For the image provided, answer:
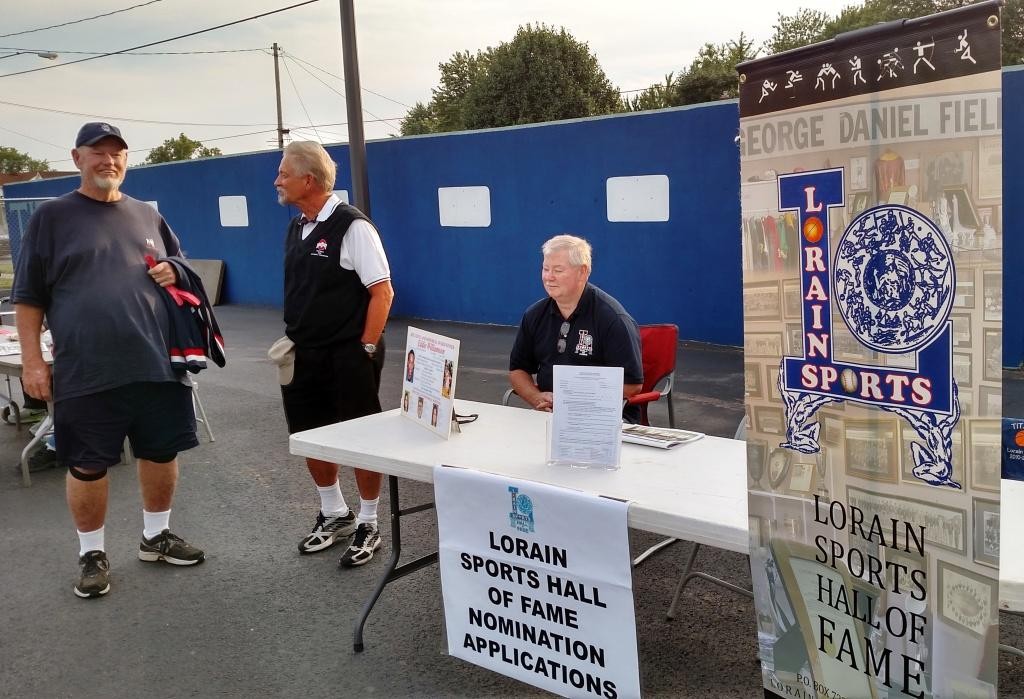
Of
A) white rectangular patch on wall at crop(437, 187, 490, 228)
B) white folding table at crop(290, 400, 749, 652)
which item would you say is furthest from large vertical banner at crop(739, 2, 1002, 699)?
white rectangular patch on wall at crop(437, 187, 490, 228)

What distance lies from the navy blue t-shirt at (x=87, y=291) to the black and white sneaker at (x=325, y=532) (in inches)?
39.6

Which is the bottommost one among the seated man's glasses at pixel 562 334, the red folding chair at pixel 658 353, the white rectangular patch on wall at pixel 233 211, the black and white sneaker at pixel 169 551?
the black and white sneaker at pixel 169 551

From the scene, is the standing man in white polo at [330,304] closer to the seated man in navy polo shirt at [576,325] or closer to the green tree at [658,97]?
the seated man in navy polo shirt at [576,325]

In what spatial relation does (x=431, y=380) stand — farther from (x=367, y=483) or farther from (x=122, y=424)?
(x=122, y=424)

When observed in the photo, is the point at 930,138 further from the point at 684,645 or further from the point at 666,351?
the point at 666,351

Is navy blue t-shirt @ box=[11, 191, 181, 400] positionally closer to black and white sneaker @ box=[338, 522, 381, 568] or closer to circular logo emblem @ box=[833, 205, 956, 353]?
black and white sneaker @ box=[338, 522, 381, 568]

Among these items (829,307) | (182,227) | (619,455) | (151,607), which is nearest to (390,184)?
(182,227)

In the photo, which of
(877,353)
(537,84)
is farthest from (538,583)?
(537,84)

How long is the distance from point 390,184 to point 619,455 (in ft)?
33.8

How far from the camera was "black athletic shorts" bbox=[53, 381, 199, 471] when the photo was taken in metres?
3.53

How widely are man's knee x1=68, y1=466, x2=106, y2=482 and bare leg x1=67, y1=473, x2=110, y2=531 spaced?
0.02 metres

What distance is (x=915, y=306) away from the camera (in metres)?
1.43

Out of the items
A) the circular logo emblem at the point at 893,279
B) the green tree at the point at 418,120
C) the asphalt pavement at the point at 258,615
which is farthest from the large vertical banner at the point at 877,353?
the green tree at the point at 418,120

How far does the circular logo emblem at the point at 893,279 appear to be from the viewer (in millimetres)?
1401
